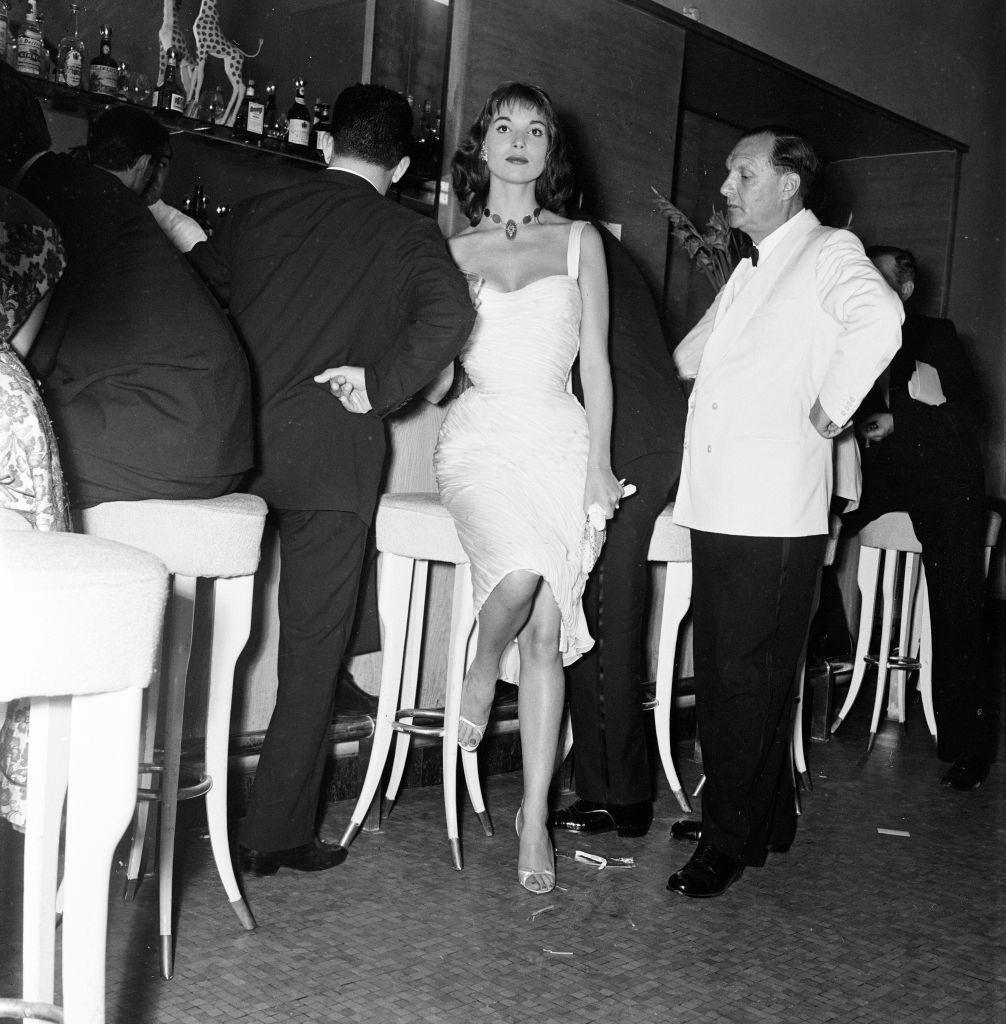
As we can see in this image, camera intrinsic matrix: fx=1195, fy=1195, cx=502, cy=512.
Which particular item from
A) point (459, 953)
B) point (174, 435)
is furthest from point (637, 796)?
point (174, 435)

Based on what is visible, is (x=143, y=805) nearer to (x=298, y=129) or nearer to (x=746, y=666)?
(x=746, y=666)

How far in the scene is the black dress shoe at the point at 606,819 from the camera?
296cm

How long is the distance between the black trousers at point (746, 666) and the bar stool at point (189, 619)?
3.37 ft

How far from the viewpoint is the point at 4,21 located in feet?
10.7

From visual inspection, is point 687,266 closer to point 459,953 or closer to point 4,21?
point 4,21

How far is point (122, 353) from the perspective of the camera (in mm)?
2000

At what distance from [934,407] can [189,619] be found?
8.45ft

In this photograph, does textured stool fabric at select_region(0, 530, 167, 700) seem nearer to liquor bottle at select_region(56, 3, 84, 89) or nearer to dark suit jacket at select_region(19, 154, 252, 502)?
dark suit jacket at select_region(19, 154, 252, 502)

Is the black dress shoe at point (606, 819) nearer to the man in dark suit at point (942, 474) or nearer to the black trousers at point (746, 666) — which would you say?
the black trousers at point (746, 666)

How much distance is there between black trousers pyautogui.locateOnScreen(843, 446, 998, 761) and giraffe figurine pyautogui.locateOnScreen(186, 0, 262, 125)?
2.32 m

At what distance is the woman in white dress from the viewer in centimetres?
253

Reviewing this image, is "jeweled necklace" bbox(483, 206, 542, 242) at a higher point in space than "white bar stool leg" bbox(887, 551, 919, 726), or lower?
higher

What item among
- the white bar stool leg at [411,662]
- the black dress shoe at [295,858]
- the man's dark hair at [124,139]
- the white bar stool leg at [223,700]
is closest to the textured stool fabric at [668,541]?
the white bar stool leg at [411,662]

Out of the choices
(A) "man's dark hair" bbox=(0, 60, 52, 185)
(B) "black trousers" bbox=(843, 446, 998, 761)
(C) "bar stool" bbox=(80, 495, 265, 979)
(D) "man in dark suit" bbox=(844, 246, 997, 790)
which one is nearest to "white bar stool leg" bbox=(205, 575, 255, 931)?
(C) "bar stool" bbox=(80, 495, 265, 979)
